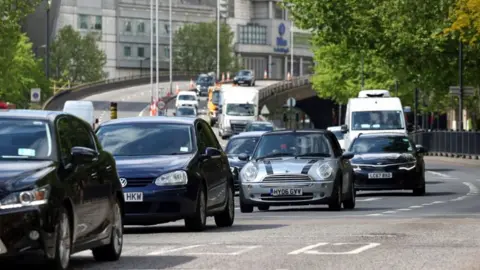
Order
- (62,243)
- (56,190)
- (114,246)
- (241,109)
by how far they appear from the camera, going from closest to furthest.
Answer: (56,190) → (62,243) → (114,246) → (241,109)

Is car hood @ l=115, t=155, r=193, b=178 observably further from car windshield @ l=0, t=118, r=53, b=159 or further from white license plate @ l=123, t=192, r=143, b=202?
car windshield @ l=0, t=118, r=53, b=159

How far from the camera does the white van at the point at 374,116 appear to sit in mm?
54781

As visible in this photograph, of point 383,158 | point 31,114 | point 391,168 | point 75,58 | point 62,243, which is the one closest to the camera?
point 62,243

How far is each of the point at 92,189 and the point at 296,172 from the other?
13809mm

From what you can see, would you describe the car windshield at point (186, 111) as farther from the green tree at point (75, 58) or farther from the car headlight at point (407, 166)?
the car headlight at point (407, 166)

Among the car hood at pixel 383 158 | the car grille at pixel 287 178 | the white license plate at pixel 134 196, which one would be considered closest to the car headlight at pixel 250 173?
the car grille at pixel 287 178

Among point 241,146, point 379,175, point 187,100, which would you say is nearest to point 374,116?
point 241,146

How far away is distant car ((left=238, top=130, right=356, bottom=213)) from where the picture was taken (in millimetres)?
28859

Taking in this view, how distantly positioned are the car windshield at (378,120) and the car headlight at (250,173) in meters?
25.5

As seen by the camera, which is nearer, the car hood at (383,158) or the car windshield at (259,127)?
the car hood at (383,158)

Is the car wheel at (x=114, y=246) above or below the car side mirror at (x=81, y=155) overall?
below

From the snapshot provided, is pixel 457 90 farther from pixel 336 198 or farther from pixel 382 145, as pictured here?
pixel 336 198

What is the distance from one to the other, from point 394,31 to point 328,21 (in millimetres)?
3367

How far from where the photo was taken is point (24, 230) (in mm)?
13289
